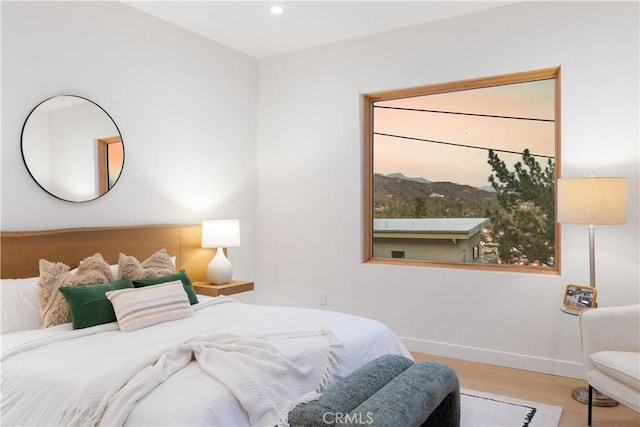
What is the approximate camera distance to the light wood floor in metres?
2.81

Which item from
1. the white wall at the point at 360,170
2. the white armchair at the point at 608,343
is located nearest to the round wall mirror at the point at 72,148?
the white wall at the point at 360,170

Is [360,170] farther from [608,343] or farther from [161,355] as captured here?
[161,355]

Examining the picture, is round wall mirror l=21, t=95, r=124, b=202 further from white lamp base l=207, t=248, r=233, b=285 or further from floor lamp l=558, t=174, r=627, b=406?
floor lamp l=558, t=174, r=627, b=406

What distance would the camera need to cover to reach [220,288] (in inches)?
156

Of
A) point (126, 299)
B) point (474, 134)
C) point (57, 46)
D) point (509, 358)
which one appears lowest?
point (509, 358)

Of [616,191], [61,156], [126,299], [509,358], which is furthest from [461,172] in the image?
[61,156]

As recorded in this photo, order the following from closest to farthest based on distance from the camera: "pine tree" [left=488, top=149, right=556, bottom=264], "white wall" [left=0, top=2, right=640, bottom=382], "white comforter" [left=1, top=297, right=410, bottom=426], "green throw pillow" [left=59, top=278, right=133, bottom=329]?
"white comforter" [left=1, top=297, right=410, bottom=426] < "green throw pillow" [left=59, top=278, right=133, bottom=329] < "white wall" [left=0, top=2, right=640, bottom=382] < "pine tree" [left=488, top=149, right=556, bottom=264]

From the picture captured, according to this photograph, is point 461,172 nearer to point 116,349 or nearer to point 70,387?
point 116,349

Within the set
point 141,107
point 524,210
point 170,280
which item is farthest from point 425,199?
point 141,107

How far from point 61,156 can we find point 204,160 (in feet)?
4.42

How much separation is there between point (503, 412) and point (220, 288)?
7.51 ft

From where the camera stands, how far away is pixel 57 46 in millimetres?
3240

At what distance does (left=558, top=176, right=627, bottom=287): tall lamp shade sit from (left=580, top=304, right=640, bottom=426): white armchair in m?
0.60

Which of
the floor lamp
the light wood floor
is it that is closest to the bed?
the light wood floor
